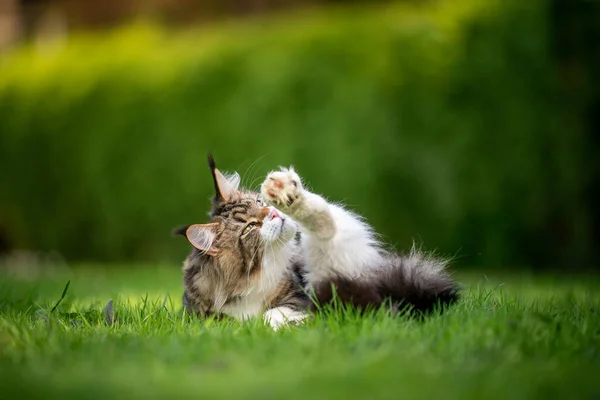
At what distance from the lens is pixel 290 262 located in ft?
10.7

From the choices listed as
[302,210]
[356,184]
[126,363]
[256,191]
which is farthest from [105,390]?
[356,184]

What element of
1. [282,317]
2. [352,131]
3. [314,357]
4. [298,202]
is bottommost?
[282,317]

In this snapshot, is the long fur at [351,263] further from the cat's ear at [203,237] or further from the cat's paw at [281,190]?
the cat's ear at [203,237]

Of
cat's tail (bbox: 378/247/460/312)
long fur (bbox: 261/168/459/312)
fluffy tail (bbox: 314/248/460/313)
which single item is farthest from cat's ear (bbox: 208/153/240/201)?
cat's tail (bbox: 378/247/460/312)

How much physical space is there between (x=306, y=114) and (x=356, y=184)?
91 cm

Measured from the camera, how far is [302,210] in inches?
111

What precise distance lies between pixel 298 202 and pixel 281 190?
0.09m

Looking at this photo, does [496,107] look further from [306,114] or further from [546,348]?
[546,348]

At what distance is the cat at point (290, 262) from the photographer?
274cm

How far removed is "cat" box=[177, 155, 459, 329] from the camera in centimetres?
274

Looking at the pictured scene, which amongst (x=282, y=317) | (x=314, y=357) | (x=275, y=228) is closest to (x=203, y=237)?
(x=275, y=228)

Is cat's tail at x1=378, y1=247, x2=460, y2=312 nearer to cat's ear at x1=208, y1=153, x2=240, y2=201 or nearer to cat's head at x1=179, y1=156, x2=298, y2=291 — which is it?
cat's head at x1=179, y1=156, x2=298, y2=291

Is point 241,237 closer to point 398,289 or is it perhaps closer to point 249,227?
point 249,227

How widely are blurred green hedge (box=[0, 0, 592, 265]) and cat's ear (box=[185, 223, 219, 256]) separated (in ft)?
10.4
